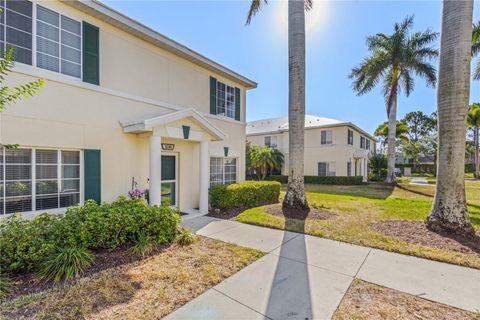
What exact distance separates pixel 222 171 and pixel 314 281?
7.88 meters

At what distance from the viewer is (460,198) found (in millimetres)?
6129

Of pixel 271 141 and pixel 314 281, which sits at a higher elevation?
pixel 271 141

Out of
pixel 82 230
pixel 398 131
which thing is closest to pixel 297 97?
pixel 82 230

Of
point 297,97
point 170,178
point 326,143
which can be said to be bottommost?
point 170,178

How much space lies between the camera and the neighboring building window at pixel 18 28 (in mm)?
5277

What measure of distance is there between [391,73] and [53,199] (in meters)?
24.8

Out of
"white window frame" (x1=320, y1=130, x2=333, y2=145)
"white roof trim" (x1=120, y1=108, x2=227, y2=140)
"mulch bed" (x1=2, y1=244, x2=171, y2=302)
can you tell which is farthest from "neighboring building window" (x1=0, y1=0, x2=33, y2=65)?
"white window frame" (x1=320, y1=130, x2=333, y2=145)

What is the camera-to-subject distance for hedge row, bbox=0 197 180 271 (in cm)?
387

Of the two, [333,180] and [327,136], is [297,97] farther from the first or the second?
[327,136]

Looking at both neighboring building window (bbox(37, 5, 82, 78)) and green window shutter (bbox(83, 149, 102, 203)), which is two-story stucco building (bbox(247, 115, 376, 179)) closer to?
green window shutter (bbox(83, 149, 102, 203))

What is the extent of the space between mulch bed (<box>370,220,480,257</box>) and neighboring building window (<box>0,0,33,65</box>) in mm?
10649

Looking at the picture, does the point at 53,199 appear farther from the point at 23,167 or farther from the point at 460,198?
the point at 460,198

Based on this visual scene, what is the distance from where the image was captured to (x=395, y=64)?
63.0 ft

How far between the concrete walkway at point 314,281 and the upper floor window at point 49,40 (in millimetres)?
6689
